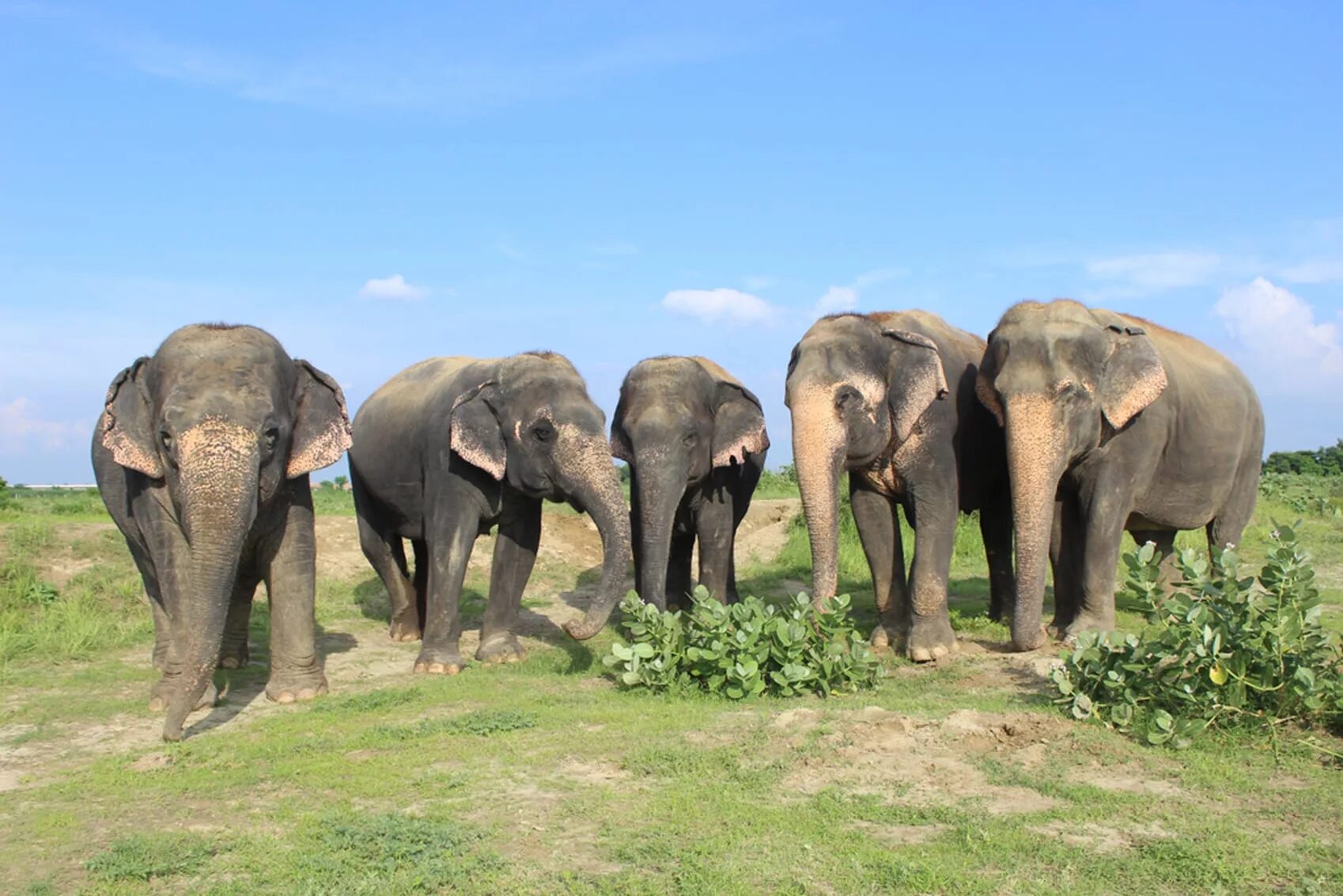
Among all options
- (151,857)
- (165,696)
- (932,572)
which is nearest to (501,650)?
(165,696)

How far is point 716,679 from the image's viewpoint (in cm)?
724

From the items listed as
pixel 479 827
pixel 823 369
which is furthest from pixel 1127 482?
pixel 479 827

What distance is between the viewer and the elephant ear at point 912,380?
8586 millimetres

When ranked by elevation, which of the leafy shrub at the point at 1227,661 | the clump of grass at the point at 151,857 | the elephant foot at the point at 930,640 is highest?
the leafy shrub at the point at 1227,661

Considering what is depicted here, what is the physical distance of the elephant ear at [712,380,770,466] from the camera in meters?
10.0

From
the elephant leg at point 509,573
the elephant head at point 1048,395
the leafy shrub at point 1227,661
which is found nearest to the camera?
the leafy shrub at point 1227,661

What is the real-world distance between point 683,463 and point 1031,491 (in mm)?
2625

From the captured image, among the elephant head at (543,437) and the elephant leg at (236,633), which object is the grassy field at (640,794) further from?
the elephant head at (543,437)

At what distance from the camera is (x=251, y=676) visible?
8.79 meters

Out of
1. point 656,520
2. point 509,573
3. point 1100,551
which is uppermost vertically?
point 656,520

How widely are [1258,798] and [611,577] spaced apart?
4169 millimetres

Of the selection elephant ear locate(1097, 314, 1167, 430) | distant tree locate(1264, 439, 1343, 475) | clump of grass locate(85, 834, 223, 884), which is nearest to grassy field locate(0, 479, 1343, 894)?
clump of grass locate(85, 834, 223, 884)

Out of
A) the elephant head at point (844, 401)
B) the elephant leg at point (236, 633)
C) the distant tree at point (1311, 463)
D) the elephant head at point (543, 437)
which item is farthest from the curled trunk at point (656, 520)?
the distant tree at point (1311, 463)

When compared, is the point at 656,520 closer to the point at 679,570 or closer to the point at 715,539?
the point at 715,539
